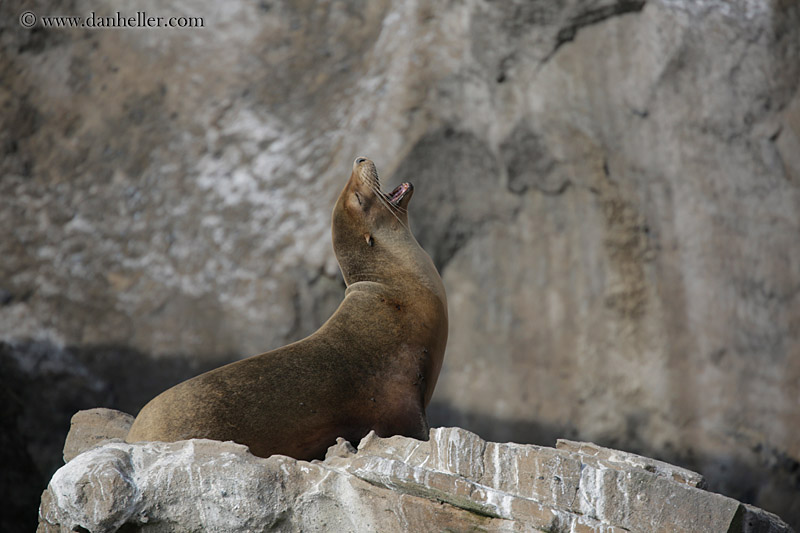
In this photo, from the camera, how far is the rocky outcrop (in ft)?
7.49

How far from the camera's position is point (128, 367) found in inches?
247

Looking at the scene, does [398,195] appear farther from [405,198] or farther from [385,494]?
[385,494]

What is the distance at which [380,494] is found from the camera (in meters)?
2.40

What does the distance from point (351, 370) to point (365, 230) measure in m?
0.71

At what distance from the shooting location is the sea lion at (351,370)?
2.72 m

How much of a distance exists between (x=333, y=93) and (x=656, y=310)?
2.99 metres

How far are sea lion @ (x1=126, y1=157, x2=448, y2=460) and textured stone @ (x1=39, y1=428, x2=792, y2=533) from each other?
0.76ft

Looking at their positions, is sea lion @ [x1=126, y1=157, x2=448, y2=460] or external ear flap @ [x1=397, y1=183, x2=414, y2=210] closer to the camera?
sea lion @ [x1=126, y1=157, x2=448, y2=460]

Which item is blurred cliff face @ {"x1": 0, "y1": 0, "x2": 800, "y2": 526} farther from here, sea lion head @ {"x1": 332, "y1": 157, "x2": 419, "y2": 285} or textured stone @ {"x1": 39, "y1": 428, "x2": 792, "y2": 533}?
textured stone @ {"x1": 39, "y1": 428, "x2": 792, "y2": 533}

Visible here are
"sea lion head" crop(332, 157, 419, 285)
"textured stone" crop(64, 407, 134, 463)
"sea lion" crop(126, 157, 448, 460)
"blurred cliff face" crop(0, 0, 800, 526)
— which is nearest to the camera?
"sea lion" crop(126, 157, 448, 460)

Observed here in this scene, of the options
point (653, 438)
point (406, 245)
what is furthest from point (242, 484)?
point (653, 438)

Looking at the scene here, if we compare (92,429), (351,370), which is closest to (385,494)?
(351,370)
